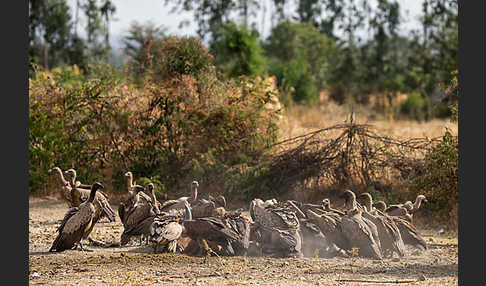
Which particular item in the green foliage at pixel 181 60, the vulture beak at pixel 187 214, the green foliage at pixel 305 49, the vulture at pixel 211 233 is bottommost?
the vulture at pixel 211 233

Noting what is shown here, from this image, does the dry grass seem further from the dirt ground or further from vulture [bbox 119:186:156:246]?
the dirt ground

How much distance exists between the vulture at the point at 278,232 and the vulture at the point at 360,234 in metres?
0.58

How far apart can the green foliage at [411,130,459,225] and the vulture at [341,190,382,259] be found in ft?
10.1

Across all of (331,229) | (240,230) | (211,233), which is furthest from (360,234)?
(211,233)

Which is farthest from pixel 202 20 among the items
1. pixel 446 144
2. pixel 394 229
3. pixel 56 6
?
pixel 394 229

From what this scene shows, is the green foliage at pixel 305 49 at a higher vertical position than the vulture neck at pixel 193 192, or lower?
higher

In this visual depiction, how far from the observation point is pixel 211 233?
6473 millimetres

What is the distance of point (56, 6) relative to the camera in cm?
3522

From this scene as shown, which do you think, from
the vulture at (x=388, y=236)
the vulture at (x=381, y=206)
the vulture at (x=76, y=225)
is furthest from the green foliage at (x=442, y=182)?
the vulture at (x=76, y=225)

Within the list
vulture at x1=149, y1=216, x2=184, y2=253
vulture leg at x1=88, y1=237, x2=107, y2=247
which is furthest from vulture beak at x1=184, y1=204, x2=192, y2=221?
vulture leg at x1=88, y1=237, x2=107, y2=247

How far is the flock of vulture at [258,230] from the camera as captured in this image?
21.2 feet

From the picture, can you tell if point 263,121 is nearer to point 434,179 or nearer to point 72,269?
point 434,179

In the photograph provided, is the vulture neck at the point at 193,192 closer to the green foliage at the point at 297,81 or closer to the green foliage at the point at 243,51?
the green foliage at the point at 243,51

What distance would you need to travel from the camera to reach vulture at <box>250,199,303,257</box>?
6461 mm
